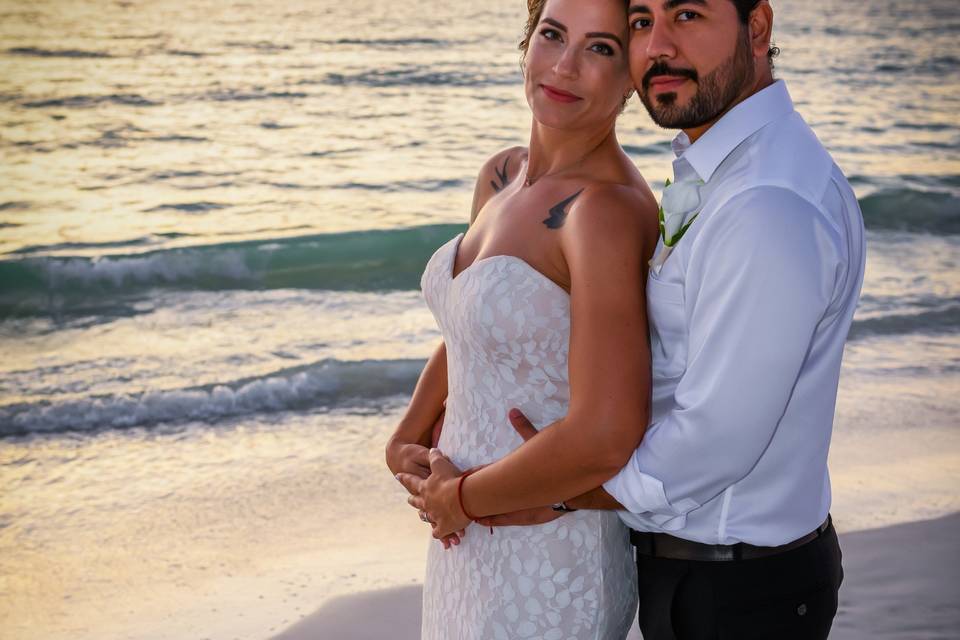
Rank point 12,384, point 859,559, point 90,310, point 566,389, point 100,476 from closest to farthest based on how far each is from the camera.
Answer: point 566,389 < point 859,559 < point 100,476 < point 12,384 < point 90,310

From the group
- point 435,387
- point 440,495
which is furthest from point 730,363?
point 435,387

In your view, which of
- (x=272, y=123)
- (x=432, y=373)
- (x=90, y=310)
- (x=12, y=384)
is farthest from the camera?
(x=272, y=123)

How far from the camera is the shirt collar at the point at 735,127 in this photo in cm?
207

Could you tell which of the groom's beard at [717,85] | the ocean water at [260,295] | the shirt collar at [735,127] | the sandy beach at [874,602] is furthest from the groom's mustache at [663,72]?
the ocean water at [260,295]

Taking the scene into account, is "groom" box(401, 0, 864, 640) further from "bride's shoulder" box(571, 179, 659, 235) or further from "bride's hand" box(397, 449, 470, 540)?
"bride's shoulder" box(571, 179, 659, 235)

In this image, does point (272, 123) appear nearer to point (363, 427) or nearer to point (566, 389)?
point (363, 427)

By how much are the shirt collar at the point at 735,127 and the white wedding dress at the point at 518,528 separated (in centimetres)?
45

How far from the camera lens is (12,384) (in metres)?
7.32

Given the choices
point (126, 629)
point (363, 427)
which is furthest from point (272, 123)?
point (126, 629)

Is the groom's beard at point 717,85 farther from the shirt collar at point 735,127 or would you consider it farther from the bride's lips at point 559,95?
the bride's lips at point 559,95

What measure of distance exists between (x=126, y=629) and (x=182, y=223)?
7.67m

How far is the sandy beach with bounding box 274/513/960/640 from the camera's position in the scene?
409 centimetres

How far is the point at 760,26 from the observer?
2129 millimetres

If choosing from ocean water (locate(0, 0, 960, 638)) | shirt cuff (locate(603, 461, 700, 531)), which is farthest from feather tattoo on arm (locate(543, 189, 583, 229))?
ocean water (locate(0, 0, 960, 638))
